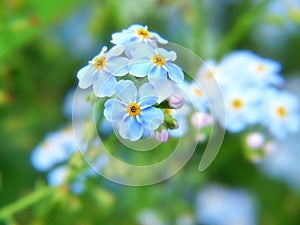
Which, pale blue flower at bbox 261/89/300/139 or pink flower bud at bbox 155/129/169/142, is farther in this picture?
pale blue flower at bbox 261/89/300/139

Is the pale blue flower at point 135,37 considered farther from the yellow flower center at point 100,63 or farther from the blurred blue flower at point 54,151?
the blurred blue flower at point 54,151

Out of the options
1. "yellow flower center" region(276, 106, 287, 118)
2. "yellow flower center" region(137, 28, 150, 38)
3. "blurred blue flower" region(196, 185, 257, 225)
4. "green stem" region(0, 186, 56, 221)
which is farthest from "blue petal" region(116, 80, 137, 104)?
"blurred blue flower" region(196, 185, 257, 225)

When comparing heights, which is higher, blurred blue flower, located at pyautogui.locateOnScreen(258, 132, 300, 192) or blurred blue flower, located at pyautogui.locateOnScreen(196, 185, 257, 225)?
blurred blue flower, located at pyautogui.locateOnScreen(258, 132, 300, 192)

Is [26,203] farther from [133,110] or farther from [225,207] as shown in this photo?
[225,207]

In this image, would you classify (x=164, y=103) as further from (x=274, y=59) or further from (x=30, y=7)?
(x=274, y=59)

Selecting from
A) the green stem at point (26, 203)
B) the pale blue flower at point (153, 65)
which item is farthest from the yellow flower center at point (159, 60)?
the green stem at point (26, 203)

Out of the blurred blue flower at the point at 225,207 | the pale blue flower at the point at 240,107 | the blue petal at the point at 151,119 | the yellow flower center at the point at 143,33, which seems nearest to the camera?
the blue petal at the point at 151,119

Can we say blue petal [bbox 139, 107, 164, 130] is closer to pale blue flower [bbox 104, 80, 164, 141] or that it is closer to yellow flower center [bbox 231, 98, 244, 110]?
pale blue flower [bbox 104, 80, 164, 141]
